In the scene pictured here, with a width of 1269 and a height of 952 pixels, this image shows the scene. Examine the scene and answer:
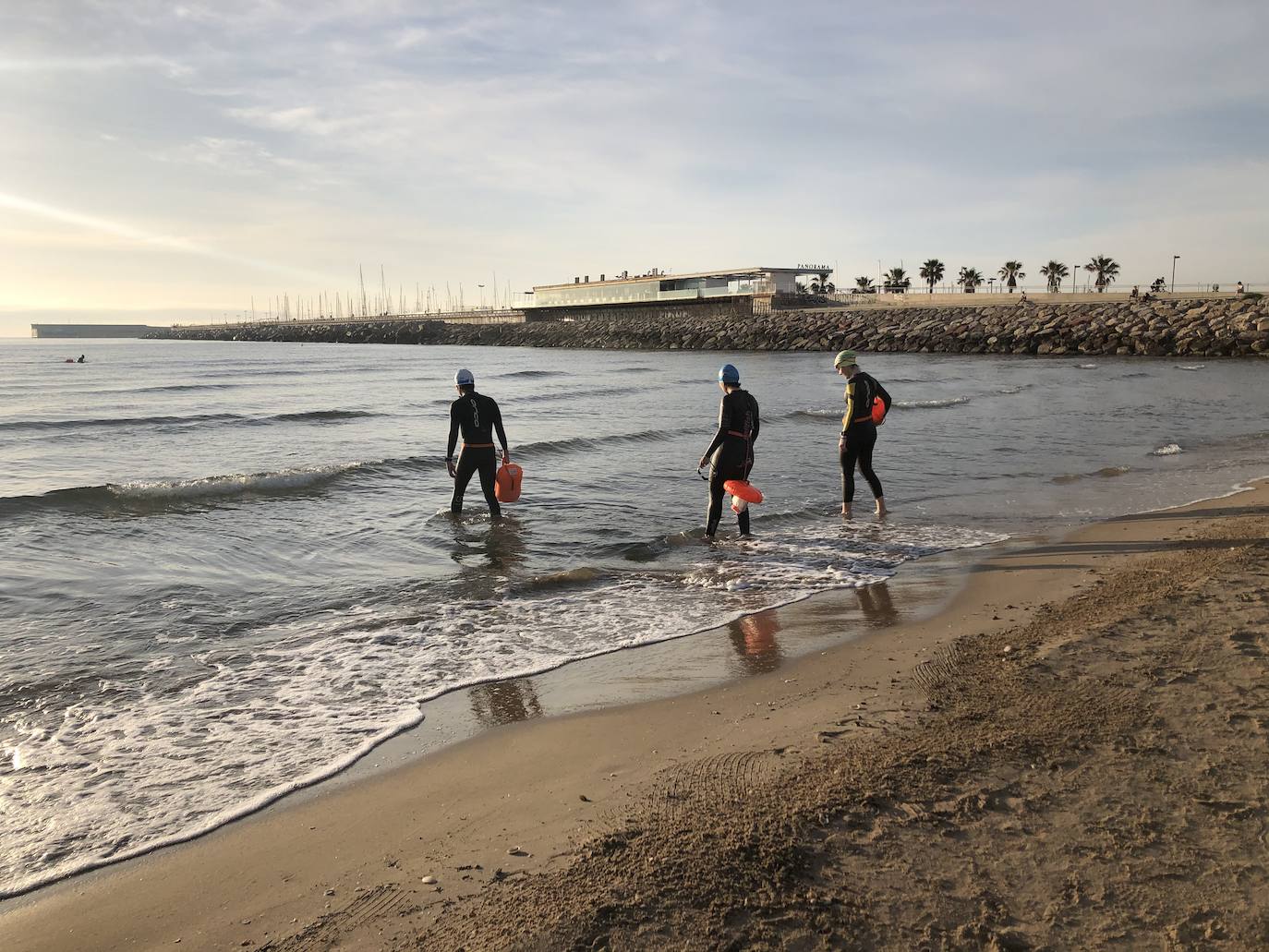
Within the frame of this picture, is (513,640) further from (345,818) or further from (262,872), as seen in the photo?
(262,872)

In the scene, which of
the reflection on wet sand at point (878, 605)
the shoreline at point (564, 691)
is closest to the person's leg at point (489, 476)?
the shoreline at point (564, 691)

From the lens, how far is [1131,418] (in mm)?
20391

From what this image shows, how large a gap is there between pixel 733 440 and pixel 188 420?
68.1 ft

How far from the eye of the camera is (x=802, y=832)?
3240mm

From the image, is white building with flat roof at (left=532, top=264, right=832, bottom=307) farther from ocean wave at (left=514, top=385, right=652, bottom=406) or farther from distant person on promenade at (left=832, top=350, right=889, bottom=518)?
distant person on promenade at (left=832, top=350, right=889, bottom=518)

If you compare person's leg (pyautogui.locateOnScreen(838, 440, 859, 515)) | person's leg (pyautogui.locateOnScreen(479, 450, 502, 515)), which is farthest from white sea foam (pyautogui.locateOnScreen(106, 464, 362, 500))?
person's leg (pyautogui.locateOnScreen(838, 440, 859, 515))

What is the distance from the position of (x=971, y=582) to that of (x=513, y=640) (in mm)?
4282

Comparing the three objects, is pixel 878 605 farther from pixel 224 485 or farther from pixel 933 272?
pixel 933 272

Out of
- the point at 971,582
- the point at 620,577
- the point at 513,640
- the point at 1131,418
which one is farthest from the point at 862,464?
the point at 1131,418

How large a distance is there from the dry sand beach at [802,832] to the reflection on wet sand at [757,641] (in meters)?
0.46

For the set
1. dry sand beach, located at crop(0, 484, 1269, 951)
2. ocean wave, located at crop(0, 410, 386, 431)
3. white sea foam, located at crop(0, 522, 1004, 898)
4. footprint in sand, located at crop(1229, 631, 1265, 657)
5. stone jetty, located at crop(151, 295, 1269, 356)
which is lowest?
white sea foam, located at crop(0, 522, 1004, 898)

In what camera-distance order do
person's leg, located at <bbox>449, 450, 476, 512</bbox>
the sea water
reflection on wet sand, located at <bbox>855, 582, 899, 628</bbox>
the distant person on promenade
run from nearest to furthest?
the sea water < reflection on wet sand, located at <bbox>855, 582, 899, 628</bbox> < the distant person on promenade < person's leg, located at <bbox>449, 450, 476, 512</bbox>

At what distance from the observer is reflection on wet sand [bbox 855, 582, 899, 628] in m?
6.67

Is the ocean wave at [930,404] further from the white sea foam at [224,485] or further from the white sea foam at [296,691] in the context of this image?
the white sea foam at [224,485]
